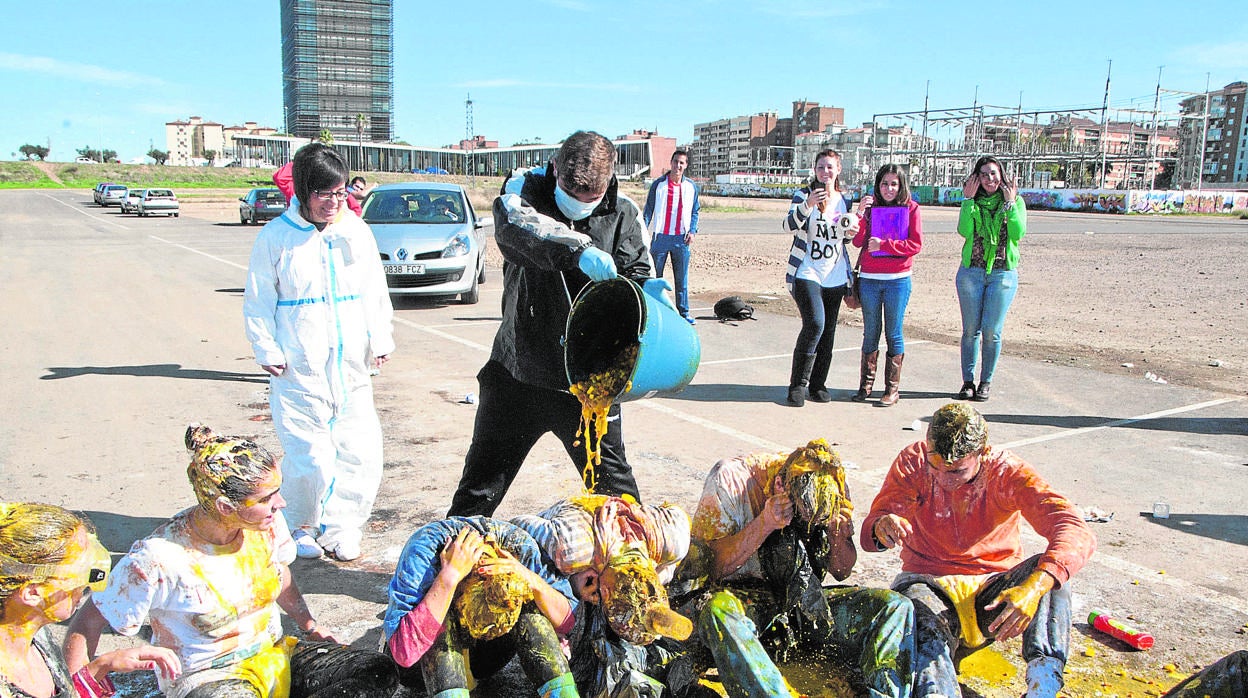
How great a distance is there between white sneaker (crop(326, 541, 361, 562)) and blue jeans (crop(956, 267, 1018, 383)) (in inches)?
208

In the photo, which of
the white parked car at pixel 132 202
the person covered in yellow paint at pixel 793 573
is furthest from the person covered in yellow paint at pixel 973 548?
the white parked car at pixel 132 202

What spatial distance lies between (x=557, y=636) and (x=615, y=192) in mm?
1779

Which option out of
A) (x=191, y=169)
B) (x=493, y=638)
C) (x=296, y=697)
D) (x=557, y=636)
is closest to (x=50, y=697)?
(x=296, y=697)

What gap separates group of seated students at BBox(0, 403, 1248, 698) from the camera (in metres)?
2.52

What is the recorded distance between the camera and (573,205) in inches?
139

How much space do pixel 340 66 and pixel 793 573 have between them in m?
169

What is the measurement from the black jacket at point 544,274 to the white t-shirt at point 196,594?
1.23 metres

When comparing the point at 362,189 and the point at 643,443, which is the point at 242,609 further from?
the point at 362,189

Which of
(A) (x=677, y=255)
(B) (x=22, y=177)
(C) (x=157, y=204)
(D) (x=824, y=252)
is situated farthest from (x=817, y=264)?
(B) (x=22, y=177)

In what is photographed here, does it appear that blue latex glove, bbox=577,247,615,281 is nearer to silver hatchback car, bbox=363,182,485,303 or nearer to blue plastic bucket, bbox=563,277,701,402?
blue plastic bucket, bbox=563,277,701,402

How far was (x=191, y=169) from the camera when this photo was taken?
96938 mm

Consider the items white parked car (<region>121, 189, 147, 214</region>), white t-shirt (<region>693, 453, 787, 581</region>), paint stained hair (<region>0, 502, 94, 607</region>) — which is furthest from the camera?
white parked car (<region>121, 189, 147, 214</region>)

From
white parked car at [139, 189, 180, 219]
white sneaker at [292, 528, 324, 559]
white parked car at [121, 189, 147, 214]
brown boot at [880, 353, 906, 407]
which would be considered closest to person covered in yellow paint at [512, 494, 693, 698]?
white sneaker at [292, 528, 324, 559]

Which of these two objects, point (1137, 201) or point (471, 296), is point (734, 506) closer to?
point (471, 296)
